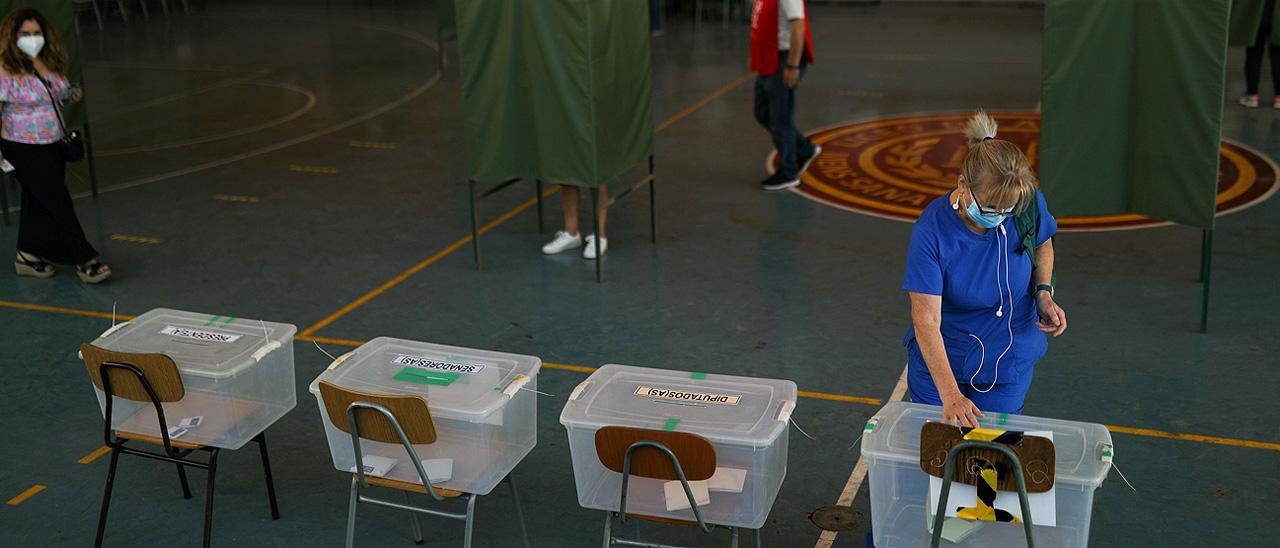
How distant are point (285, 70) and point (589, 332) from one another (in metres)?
10.2

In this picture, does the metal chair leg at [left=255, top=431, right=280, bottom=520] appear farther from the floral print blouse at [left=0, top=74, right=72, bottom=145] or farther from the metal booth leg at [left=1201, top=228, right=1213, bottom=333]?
the metal booth leg at [left=1201, top=228, right=1213, bottom=333]

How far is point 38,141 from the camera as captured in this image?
710 centimetres

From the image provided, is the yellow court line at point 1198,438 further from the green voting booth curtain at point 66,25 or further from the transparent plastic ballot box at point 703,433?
the green voting booth curtain at point 66,25

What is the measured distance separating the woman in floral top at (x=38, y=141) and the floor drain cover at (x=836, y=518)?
16.7 feet

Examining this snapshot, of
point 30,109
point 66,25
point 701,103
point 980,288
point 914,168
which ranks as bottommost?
point 914,168

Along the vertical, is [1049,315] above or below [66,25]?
below

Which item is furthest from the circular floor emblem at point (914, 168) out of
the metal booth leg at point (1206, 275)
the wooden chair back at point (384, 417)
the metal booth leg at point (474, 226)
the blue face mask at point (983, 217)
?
the wooden chair back at point (384, 417)

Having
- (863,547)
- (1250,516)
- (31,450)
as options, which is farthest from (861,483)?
(31,450)

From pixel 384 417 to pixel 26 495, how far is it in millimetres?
2126

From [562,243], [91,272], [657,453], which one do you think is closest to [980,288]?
[657,453]

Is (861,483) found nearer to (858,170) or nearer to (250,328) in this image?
(250,328)

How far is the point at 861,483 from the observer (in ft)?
15.9

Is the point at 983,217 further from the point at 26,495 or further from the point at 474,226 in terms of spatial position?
the point at 474,226

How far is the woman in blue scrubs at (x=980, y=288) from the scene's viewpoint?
343 cm
